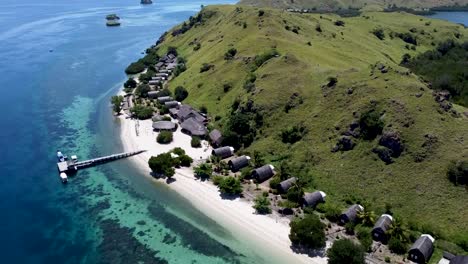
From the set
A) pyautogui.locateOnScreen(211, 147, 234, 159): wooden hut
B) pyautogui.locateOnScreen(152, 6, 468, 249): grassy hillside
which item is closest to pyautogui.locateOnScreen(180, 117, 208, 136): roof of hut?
pyautogui.locateOnScreen(152, 6, 468, 249): grassy hillside

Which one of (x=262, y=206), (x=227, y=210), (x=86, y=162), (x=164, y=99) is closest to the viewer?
(x=262, y=206)

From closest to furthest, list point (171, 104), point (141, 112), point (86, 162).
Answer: point (86, 162)
point (141, 112)
point (171, 104)

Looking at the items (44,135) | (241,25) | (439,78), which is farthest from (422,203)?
(241,25)

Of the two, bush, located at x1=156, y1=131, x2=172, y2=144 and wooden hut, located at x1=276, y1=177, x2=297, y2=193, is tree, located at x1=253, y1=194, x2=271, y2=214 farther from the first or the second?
bush, located at x1=156, y1=131, x2=172, y2=144

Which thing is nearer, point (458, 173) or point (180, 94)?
point (458, 173)

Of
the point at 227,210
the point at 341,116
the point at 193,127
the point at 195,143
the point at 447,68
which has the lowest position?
the point at 227,210

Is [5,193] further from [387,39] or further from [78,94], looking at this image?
[387,39]

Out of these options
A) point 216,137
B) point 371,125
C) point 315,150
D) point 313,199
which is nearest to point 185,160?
point 216,137

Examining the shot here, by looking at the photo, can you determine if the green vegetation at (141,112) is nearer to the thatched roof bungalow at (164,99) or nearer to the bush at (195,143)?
the thatched roof bungalow at (164,99)

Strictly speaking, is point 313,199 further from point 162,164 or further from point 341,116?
point 162,164
